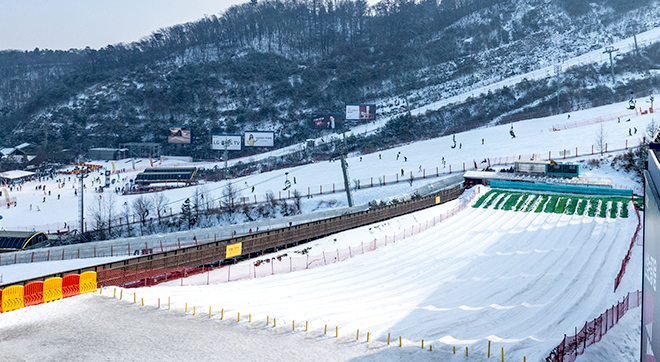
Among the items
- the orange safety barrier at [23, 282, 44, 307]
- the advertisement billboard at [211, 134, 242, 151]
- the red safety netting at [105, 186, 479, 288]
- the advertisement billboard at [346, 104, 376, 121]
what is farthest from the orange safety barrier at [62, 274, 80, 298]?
the advertisement billboard at [346, 104, 376, 121]

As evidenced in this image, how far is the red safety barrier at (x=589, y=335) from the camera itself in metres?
13.6

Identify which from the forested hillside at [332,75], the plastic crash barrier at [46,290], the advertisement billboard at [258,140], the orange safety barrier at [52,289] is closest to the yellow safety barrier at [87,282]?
the plastic crash barrier at [46,290]

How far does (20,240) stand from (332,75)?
88.6 meters

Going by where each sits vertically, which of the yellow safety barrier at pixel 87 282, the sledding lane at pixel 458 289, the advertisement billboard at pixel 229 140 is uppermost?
the advertisement billboard at pixel 229 140

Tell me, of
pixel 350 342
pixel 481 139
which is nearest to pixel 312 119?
pixel 481 139

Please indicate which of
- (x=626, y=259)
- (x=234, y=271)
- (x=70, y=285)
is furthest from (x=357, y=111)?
(x=70, y=285)

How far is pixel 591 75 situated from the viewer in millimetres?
88688

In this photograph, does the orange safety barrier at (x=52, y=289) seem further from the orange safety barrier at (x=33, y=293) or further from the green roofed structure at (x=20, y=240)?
the green roofed structure at (x=20, y=240)

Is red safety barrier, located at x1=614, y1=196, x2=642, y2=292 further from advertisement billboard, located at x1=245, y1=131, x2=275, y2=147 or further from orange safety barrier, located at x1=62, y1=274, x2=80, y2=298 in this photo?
advertisement billboard, located at x1=245, y1=131, x2=275, y2=147

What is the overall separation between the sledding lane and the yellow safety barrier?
1.94 metres

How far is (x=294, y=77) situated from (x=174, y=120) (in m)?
29.2

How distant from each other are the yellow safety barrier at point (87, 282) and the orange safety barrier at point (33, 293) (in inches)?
55.6

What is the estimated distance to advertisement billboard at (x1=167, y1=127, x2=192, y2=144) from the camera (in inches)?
3853

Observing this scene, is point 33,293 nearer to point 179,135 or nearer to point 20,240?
point 20,240
